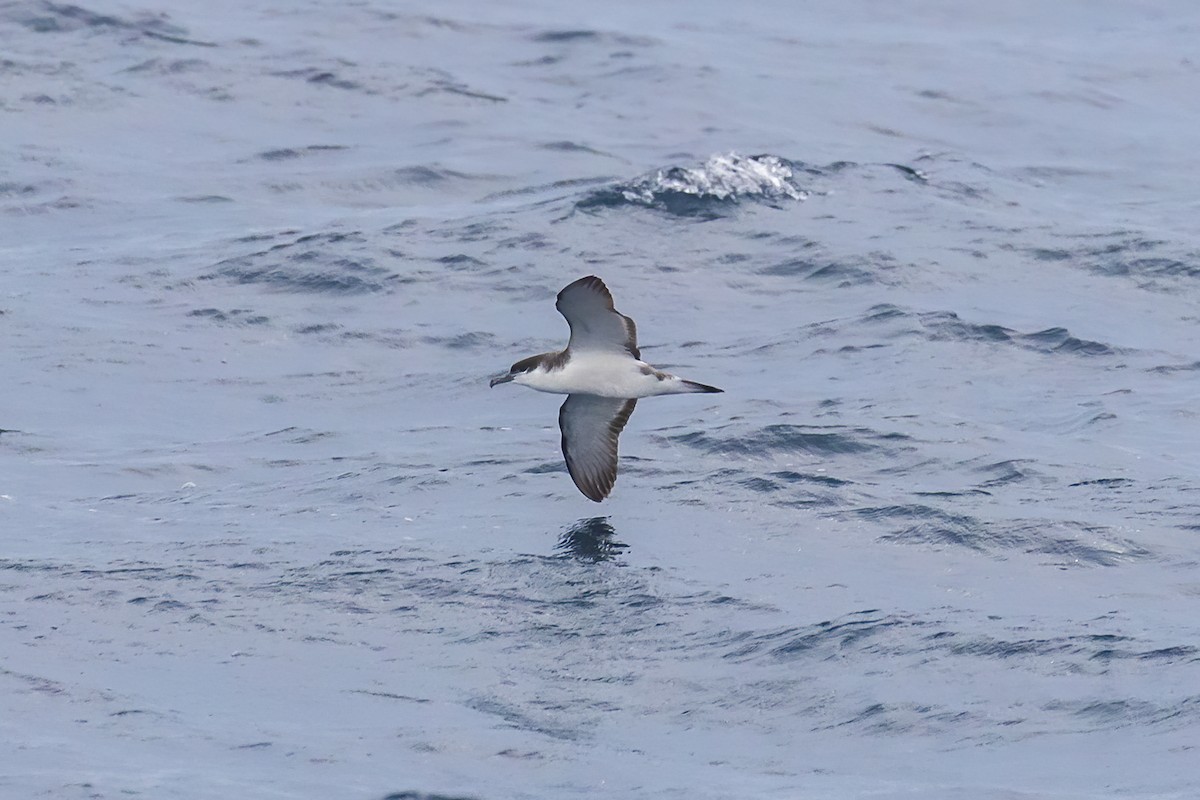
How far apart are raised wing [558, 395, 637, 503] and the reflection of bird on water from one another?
1.00ft

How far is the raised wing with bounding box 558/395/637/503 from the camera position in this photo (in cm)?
1438

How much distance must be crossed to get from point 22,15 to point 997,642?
21077 millimetres

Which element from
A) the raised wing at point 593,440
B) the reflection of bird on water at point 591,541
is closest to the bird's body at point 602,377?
the raised wing at point 593,440

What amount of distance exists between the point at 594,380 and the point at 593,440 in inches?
35.7

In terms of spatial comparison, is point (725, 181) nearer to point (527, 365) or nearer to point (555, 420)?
point (555, 420)

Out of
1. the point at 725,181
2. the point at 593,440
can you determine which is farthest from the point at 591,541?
the point at 725,181

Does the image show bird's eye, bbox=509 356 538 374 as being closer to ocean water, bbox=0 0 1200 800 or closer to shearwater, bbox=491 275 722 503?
shearwater, bbox=491 275 722 503

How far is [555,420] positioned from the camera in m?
16.7

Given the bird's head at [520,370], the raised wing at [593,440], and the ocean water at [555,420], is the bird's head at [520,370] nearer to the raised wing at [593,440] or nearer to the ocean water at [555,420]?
the raised wing at [593,440]

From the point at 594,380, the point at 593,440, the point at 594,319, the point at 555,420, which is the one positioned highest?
the point at 594,319

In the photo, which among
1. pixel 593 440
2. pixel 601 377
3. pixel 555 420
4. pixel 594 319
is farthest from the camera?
pixel 555 420

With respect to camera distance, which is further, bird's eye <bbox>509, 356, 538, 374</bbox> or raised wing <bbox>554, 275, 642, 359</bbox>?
bird's eye <bbox>509, 356, 538, 374</bbox>

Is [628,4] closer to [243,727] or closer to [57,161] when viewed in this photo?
[57,161]

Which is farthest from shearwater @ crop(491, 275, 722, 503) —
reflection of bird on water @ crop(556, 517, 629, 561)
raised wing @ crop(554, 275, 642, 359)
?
reflection of bird on water @ crop(556, 517, 629, 561)
